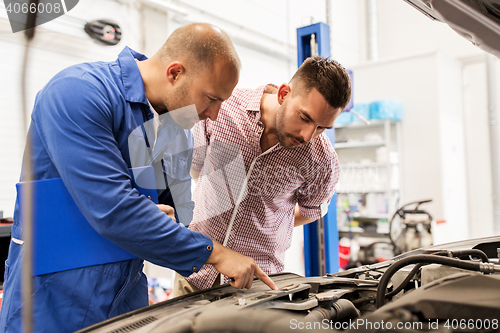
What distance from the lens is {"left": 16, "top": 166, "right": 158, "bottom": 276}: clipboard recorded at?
0.84 m

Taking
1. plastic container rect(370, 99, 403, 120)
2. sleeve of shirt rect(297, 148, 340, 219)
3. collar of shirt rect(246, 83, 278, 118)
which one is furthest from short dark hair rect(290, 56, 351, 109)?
plastic container rect(370, 99, 403, 120)

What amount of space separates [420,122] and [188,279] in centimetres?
441

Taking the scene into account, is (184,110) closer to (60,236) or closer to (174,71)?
(174,71)

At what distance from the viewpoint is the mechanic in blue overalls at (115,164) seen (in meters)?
0.80

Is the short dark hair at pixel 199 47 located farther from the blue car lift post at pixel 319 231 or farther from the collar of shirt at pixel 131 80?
the blue car lift post at pixel 319 231

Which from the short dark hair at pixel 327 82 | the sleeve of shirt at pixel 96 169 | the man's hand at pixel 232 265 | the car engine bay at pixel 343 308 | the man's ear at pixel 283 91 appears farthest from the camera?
the man's ear at pixel 283 91

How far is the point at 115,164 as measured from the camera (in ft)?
2.76

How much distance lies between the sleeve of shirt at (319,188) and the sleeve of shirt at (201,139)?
18.4 inches

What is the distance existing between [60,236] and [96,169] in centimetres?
21

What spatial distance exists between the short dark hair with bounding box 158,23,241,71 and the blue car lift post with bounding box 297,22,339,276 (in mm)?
1308

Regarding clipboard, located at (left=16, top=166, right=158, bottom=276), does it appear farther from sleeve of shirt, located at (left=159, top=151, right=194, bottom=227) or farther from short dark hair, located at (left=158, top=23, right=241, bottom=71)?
short dark hair, located at (left=158, top=23, right=241, bottom=71)

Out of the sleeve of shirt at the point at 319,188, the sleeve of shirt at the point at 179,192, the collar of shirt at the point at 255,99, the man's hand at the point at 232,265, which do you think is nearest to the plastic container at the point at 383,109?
the sleeve of shirt at the point at 319,188

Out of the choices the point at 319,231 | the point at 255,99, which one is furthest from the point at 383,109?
the point at 255,99

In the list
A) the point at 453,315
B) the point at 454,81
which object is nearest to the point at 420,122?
the point at 454,81
